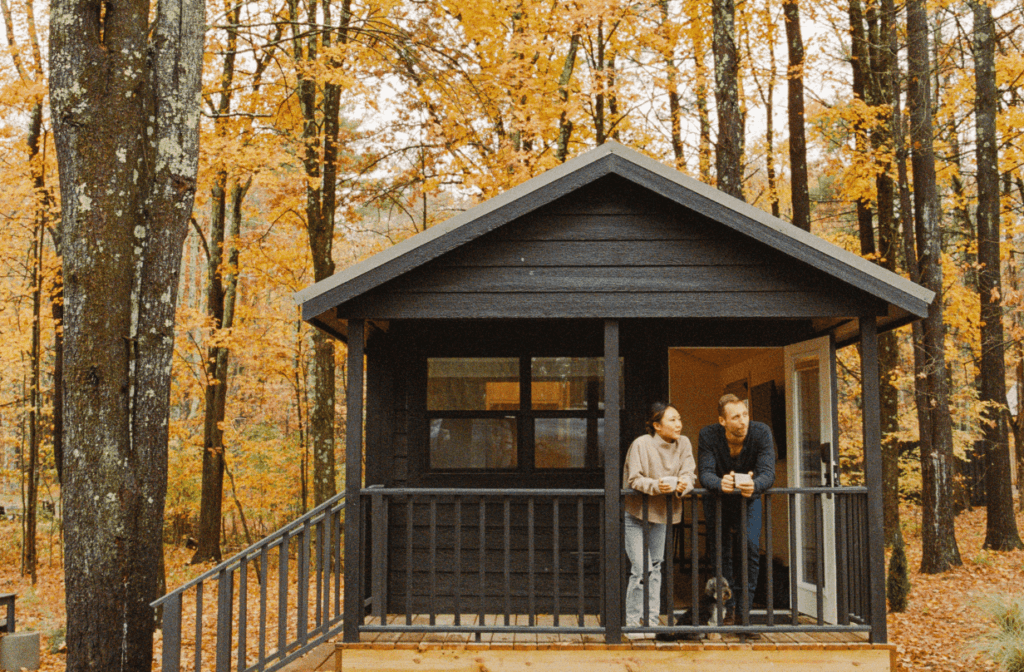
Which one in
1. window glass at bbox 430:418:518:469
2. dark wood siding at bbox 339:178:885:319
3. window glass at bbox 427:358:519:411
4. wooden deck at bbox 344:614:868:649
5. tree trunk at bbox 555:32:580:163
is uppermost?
tree trunk at bbox 555:32:580:163

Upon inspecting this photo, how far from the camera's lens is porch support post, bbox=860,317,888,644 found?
19.7 ft

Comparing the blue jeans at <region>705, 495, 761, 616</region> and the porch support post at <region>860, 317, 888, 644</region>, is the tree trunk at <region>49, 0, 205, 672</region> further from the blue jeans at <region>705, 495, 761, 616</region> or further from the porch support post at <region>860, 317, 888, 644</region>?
the porch support post at <region>860, 317, 888, 644</region>

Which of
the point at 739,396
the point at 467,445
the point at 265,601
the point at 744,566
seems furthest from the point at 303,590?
the point at 739,396

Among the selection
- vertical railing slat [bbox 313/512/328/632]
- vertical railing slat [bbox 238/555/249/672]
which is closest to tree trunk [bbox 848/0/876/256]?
vertical railing slat [bbox 313/512/328/632]

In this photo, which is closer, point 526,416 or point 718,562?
point 718,562

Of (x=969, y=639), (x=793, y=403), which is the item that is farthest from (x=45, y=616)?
(x=969, y=639)

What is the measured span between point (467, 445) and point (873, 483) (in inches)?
136

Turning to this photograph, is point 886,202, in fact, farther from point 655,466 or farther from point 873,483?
point 655,466

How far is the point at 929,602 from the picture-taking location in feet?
36.6

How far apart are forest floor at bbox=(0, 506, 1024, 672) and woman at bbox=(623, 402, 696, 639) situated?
432 cm

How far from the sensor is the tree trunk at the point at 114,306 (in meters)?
5.93

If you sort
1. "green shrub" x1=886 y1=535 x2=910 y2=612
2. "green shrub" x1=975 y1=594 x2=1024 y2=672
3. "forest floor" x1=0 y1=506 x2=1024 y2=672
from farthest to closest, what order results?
"green shrub" x1=886 y1=535 x2=910 y2=612
"forest floor" x1=0 y1=506 x2=1024 y2=672
"green shrub" x1=975 y1=594 x2=1024 y2=672

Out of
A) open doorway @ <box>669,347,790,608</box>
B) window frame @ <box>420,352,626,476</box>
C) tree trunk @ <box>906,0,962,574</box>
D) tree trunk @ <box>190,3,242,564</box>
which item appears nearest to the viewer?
window frame @ <box>420,352,626,476</box>

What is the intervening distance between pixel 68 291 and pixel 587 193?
3.93m
